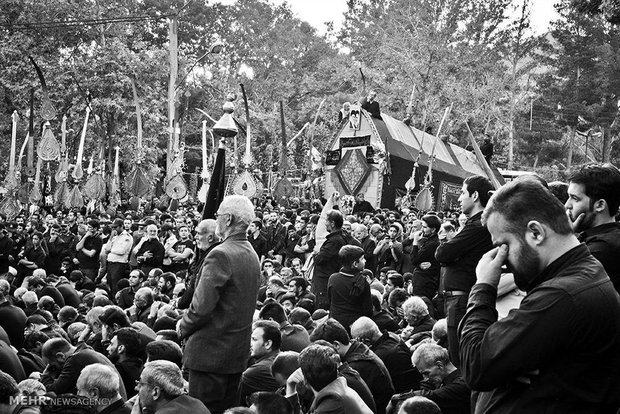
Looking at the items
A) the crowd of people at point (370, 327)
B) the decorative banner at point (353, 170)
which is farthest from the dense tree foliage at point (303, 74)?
the crowd of people at point (370, 327)

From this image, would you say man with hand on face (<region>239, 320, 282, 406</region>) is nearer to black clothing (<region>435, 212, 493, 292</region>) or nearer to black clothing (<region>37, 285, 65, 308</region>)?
black clothing (<region>435, 212, 493, 292</region>)

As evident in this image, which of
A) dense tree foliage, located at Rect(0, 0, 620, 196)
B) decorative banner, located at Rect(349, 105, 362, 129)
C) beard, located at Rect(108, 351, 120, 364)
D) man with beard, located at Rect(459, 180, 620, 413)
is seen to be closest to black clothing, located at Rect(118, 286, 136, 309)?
beard, located at Rect(108, 351, 120, 364)

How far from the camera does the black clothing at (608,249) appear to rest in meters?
3.70

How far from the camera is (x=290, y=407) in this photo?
458 cm

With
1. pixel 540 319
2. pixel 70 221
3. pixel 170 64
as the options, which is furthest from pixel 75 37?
pixel 540 319

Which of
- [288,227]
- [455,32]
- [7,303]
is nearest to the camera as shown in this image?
[7,303]

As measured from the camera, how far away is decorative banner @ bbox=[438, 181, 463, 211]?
2362 centimetres

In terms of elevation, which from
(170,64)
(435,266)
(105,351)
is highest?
Result: (170,64)

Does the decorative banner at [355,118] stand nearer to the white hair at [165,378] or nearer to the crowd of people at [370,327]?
the crowd of people at [370,327]

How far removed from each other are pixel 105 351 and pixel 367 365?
2489mm

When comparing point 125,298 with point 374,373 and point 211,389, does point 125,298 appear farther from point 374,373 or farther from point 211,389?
point 211,389

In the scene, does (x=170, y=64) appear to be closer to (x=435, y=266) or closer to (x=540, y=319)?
(x=435, y=266)

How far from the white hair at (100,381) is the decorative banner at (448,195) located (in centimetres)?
1903

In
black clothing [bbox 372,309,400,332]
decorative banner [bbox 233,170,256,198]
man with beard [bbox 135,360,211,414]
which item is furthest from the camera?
decorative banner [bbox 233,170,256,198]
